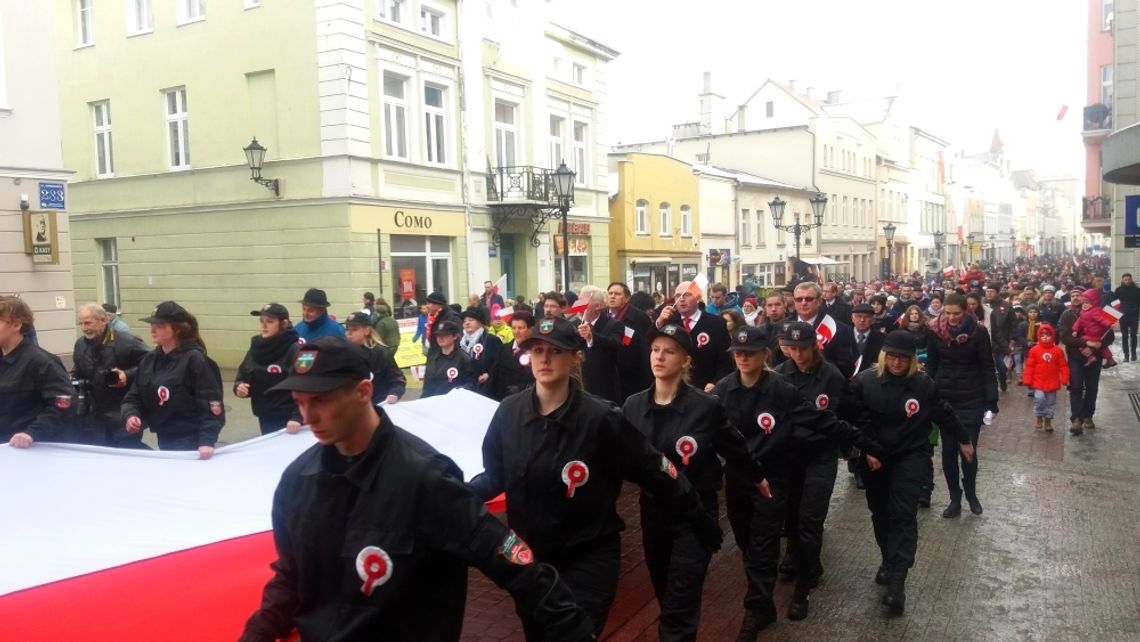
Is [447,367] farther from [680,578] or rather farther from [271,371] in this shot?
[680,578]

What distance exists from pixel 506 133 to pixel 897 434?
2157cm

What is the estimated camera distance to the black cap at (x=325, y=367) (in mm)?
2561

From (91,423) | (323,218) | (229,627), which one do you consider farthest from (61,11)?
(229,627)

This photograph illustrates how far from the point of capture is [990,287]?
638 inches

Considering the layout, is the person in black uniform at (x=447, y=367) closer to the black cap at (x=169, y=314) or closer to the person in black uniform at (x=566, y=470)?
the black cap at (x=169, y=314)

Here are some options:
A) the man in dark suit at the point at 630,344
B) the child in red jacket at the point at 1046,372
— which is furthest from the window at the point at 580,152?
the man in dark suit at the point at 630,344

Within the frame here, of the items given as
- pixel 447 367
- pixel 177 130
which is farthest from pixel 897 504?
pixel 177 130

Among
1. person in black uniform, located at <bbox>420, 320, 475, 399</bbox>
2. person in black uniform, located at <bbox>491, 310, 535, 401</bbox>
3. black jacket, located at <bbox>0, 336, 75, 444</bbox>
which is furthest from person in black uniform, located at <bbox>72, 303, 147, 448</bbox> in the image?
person in black uniform, located at <bbox>491, 310, 535, 401</bbox>

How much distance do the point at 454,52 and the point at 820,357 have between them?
19703 millimetres

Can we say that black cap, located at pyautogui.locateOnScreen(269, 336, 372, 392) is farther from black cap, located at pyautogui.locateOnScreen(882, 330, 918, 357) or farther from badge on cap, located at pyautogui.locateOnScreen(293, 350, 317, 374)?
black cap, located at pyautogui.locateOnScreen(882, 330, 918, 357)

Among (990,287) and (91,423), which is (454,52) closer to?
(990,287)

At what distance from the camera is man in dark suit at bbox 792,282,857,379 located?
8711 millimetres

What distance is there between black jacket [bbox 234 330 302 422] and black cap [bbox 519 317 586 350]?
3.67 meters

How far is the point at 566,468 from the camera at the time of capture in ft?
12.7
